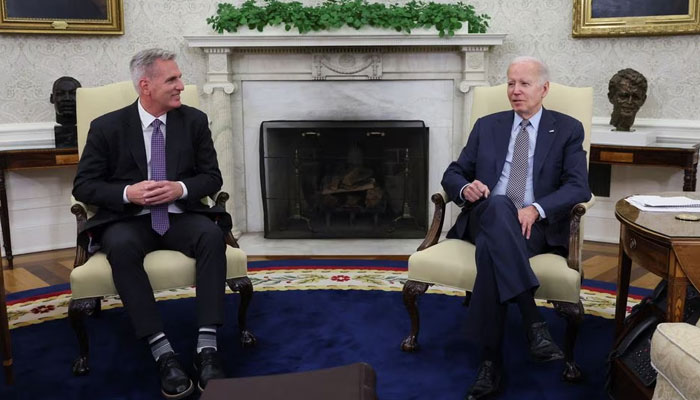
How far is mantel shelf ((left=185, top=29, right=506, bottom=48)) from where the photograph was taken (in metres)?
5.02

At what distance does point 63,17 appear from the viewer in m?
4.98

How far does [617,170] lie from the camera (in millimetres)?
5125

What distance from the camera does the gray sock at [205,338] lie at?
288cm

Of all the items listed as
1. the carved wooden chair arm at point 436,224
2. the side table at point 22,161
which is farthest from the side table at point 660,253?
the side table at point 22,161

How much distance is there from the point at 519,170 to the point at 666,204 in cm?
65

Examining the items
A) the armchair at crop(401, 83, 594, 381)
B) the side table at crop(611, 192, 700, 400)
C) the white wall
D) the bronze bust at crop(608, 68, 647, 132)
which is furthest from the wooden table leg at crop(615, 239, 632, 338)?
the white wall

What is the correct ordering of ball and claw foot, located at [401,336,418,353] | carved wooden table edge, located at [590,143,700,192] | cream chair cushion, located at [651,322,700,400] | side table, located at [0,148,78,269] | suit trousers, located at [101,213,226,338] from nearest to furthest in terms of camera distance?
cream chair cushion, located at [651,322,700,400], suit trousers, located at [101,213,226,338], ball and claw foot, located at [401,336,418,353], carved wooden table edge, located at [590,143,700,192], side table, located at [0,148,78,269]

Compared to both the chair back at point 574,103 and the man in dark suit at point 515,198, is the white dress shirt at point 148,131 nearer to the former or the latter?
the man in dark suit at point 515,198

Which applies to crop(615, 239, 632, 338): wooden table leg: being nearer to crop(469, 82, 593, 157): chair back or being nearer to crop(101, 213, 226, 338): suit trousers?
crop(469, 82, 593, 157): chair back

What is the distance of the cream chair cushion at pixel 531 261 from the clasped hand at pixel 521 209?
0.14 metres

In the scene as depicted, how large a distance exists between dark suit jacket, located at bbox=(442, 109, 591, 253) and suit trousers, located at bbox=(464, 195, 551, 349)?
25 cm

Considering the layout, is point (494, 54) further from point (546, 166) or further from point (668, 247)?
point (668, 247)

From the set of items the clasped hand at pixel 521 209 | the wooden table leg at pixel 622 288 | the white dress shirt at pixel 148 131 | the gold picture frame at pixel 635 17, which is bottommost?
the wooden table leg at pixel 622 288

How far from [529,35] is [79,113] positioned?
3382mm
